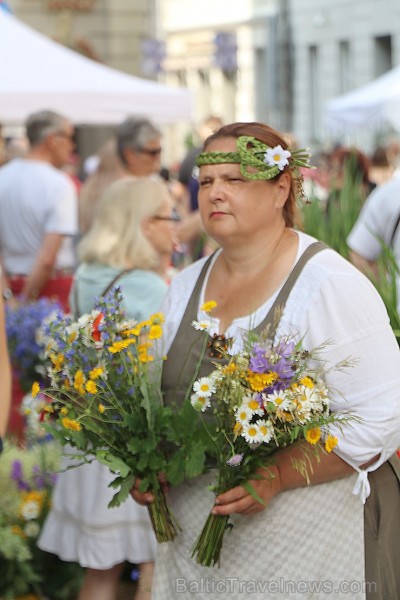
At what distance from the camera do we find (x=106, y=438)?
3.23 metres

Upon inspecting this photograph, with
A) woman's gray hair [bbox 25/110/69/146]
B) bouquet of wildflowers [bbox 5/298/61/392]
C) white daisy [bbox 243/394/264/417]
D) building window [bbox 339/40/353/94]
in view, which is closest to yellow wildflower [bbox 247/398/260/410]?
white daisy [bbox 243/394/264/417]

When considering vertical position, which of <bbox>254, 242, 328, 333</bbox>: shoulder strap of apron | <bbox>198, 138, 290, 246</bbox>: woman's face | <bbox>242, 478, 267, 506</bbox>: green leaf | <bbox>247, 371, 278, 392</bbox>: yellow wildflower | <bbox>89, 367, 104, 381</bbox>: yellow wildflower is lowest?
<bbox>242, 478, 267, 506</bbox>: green leaf

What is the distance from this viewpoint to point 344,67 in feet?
86.5

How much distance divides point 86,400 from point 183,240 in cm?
417

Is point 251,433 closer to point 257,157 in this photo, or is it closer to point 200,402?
point 200,402

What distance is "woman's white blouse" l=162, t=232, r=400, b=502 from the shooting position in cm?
314

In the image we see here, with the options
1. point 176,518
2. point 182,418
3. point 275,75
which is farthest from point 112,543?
point 275,75

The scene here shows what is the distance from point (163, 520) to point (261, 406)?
56 cm

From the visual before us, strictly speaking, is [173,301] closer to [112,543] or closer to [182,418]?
[182,418]

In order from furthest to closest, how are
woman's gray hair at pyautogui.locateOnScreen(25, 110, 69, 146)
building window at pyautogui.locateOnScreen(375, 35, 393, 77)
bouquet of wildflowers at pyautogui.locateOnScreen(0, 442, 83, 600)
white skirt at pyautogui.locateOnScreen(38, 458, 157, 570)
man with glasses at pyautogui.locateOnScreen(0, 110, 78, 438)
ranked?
building window at pyautogui.locateOnScreen(375, 35, 393, 77)
woman's gray hair at pyautogui.locateOnScreen(25, 110, 69, 146)
man with glasses at pyautogui.locateOnScreen(0, 110, 78, 438)
bouquet of wildflowers at pyautogui.locateOnScreen(0, 442, 83, 600)
white skirt at pyautogui.locateOnScreen(38, 458, 157, 570)

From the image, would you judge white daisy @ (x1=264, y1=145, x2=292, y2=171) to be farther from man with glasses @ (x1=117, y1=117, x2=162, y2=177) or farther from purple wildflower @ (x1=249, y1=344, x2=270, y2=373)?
man with glasses @ (x1=117, y1=117, x2=162, y2=177)

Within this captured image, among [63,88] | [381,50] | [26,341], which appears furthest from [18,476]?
[381,50]

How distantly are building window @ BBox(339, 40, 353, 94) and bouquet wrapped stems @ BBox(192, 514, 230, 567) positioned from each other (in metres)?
23.1

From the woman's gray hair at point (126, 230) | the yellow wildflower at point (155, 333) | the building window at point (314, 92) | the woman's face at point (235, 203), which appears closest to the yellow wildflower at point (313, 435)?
the yellow wildflower at point (155, 333)
